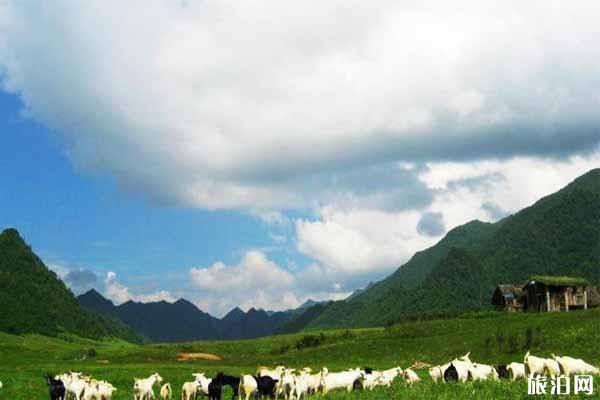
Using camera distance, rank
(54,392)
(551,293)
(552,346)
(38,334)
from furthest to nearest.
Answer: (38,334)
(551,293)
(552,346)
(54,392)

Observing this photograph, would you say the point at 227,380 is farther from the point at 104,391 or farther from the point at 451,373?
the point at 451,373

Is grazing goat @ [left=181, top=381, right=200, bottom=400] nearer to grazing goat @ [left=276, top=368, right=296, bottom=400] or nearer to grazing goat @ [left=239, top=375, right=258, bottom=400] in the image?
grazing goat @ [left=239, top=375, right=258, bottom=400]

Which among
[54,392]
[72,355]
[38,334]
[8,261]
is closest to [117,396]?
[54,392]

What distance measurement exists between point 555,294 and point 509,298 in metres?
9.64

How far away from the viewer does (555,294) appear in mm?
97688

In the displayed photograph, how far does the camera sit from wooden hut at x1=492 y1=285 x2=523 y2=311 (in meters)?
105

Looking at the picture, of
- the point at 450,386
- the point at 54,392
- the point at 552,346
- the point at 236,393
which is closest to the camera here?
the point at 450,386

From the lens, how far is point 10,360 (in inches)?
2931

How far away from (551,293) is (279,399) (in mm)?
79774

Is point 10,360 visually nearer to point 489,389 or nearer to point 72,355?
point 72,355

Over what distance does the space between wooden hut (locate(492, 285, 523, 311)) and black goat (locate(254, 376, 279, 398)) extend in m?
83.7

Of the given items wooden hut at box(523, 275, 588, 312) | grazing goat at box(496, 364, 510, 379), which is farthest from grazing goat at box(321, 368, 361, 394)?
wooden hut at box(523, 275, 588, 312)

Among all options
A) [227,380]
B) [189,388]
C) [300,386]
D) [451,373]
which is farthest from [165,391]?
[451,373]

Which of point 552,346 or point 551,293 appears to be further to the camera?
point 551,293
